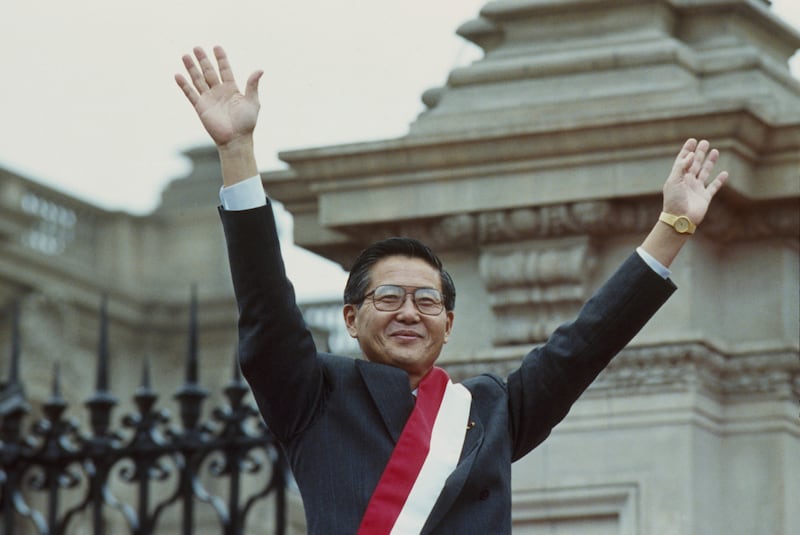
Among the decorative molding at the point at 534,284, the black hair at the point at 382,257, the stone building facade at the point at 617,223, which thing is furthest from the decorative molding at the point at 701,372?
the black hair at the point at 382,257

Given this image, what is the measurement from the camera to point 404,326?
5.15 metres

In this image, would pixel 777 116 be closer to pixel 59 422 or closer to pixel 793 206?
pixel 793 206

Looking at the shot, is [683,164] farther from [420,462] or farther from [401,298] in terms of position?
[420,462]

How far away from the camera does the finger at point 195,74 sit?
17.0 ft

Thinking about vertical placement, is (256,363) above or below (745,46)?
below

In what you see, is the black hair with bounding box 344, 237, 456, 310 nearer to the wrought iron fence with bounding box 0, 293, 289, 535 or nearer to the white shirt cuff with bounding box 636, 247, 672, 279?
the white shirt cuff with bounding box 636, 247, 672, 279

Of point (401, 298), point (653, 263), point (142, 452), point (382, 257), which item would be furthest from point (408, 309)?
point (142, 452)

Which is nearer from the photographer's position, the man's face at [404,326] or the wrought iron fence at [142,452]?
the man's face at [404,326]

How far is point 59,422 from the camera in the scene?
9086 millimetres

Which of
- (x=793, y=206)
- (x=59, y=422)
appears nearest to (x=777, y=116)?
(x=793, y=206)

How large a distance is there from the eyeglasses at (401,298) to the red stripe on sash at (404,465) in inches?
5.6

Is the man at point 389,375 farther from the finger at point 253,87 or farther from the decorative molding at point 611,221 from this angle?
the decorative molding at point 611,221

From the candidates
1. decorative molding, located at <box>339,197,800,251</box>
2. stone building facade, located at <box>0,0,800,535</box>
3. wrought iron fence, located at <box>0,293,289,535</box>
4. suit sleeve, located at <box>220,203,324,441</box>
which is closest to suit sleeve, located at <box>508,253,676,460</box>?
suit sleeve, located at <box>220,203,324,441</box>

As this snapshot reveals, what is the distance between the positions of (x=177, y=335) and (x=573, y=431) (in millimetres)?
21909
